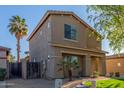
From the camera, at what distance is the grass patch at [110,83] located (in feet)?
49.0

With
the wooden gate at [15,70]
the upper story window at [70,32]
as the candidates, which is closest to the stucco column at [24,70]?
the wooden gate at [15,70]

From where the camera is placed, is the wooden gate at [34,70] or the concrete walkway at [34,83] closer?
the concrete walkway at [34,83]

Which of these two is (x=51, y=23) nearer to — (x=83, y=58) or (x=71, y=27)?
(x=71, y=27)

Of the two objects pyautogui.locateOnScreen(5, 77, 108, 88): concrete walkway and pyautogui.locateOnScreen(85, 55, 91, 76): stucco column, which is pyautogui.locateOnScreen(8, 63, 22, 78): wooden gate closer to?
pyautogui.locateOnScreen(5, 77, 108, 88): concrete walkway

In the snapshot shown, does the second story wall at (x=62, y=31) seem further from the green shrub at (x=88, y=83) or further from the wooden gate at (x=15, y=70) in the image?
the wooden gate at (x=15, y=70)

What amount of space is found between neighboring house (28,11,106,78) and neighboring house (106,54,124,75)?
412 mm

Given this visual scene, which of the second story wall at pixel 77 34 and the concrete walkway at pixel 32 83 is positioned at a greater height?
the second story wall at pixel 77 34

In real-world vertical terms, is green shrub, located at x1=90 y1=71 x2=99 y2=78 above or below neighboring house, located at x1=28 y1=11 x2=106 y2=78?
below

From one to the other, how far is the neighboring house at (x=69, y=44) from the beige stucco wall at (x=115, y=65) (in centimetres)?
43

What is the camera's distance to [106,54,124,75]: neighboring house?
16547 mm

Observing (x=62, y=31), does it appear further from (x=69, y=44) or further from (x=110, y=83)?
(x=110, y=83)

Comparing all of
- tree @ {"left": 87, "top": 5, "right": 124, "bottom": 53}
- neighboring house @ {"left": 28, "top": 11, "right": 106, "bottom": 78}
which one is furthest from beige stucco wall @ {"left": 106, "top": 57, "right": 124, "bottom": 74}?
tree @ {"left": 87, "top": 5, "right": 124, "bottom": 53}
